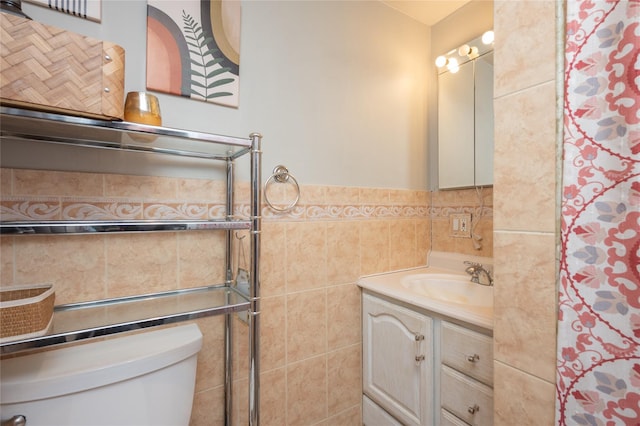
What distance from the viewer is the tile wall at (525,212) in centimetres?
67

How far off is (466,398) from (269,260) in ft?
2.78

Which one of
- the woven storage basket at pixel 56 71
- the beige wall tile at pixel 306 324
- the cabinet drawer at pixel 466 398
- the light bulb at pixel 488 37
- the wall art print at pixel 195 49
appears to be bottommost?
the cabinet drawer at pixel 466 398

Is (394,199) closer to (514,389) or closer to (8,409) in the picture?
(514,389)

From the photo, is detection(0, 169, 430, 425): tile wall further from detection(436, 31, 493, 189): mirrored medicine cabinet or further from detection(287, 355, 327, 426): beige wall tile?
detection(436, 31, 493, 189): mirrored medicine cabinet

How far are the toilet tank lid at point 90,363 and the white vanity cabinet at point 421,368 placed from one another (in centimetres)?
78

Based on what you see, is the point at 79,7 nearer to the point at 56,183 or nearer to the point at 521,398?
the point at 56,183

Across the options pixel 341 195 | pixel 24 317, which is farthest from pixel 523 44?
pixel 24 317

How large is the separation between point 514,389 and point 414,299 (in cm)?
42

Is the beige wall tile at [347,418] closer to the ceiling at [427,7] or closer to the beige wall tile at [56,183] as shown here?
the beige wall tile at [56,183]

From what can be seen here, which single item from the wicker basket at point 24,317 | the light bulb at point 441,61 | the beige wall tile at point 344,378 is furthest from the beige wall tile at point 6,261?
the light bulb at point 441,61

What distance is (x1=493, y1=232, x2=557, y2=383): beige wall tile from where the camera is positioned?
668 millimetres

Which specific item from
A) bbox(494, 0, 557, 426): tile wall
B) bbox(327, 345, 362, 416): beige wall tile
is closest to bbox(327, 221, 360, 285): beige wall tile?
bbox(327, 345, 362, 416): beige wall tile

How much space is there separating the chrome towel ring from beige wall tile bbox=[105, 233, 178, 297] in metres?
0.38

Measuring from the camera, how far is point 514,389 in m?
0.73
